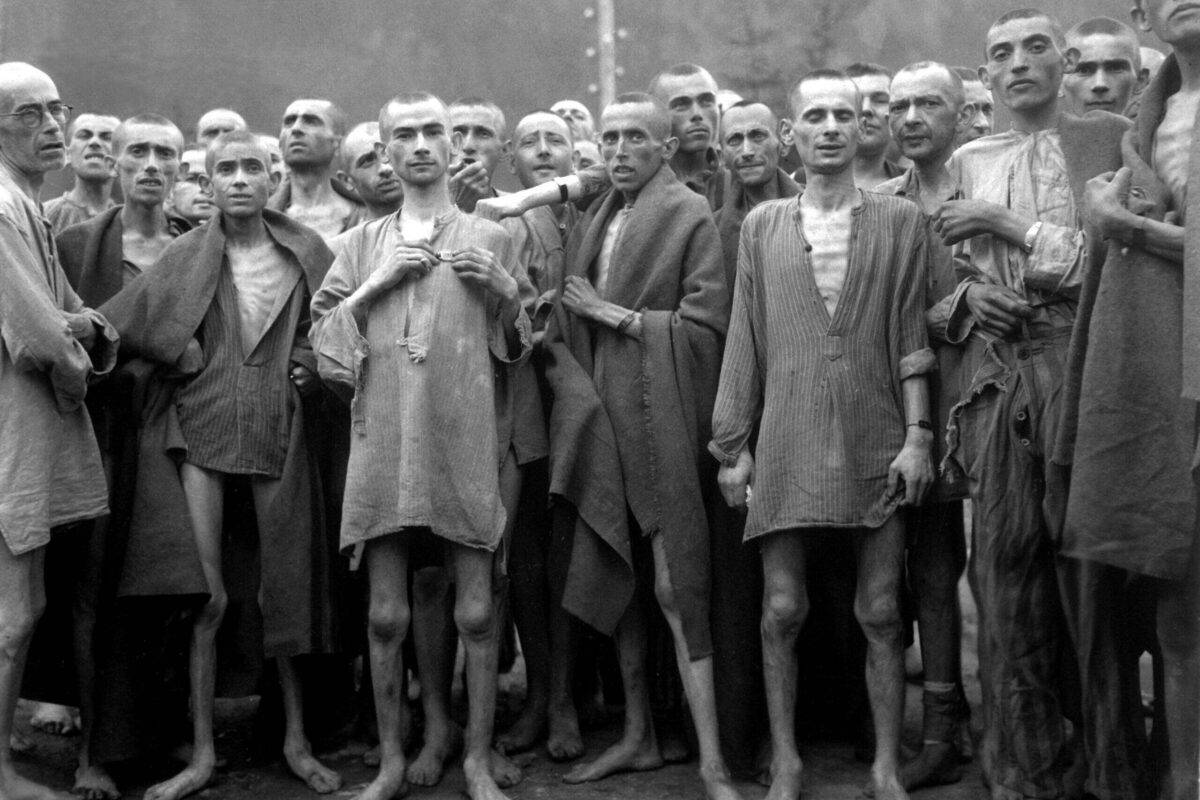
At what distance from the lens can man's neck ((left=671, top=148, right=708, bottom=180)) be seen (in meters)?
6.14

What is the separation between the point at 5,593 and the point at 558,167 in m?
2.59

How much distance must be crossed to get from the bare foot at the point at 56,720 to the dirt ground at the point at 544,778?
3.3 inches

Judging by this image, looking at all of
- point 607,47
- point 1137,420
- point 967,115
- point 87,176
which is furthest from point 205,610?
point 607,47

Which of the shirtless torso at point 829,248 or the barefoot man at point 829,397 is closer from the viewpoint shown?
the barefoot man at point 829,397

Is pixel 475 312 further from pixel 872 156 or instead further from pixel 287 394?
pixel 872 156

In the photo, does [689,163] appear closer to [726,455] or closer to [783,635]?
[726,455]

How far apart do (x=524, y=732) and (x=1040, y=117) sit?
2.70m

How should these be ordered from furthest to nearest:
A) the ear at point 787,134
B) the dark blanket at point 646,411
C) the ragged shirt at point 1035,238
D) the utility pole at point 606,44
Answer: the utility pole at point 606,44 → the ear at point 787,134 → the dark blanket at point 646,411 → the ragged shirt at point 1035,238

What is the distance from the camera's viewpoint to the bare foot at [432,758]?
5.23 meters

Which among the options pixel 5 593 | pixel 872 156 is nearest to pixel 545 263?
pixel 872 156

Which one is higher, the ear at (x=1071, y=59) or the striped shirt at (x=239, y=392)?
the ear at (x=1071, y=59)

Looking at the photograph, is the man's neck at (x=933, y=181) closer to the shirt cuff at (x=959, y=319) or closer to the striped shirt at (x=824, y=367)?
the striped shirt at (x=824, y=367)

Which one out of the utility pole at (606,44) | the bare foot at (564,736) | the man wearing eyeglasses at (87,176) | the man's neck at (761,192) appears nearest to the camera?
the bare foot at (564,736)

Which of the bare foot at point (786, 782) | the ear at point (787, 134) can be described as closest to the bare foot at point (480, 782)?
the bare foot at point (786, 782)
